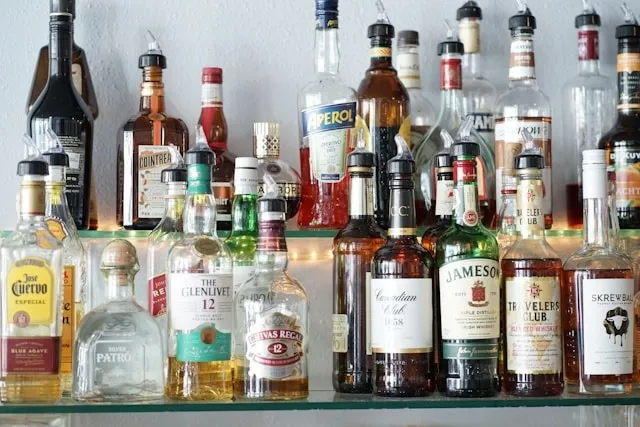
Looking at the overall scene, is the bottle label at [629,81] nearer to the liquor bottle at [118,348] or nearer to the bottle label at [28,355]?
the liquor bottle at [118,348]

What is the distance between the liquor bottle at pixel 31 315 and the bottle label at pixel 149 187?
0.68ft

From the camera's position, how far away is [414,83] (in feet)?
6.63

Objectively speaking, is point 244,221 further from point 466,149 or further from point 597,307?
point 597,307

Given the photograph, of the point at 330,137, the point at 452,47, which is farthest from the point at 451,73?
the point at 330,137

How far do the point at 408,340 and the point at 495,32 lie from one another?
68cm

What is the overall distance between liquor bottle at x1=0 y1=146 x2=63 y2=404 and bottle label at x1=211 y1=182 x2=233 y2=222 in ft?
0.99

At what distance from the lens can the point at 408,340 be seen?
5.70 feet

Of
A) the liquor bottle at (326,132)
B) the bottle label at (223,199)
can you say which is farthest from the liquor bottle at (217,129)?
the liquor bottle at (326,132)

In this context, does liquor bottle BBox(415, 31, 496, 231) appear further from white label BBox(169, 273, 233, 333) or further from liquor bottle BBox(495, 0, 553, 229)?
white label BBox(169, 273, 233, 333)

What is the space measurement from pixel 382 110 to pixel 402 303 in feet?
1.23

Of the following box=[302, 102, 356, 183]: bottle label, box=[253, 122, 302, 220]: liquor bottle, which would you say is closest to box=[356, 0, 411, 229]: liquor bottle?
box=[302, 102, 356, 183]: bottle label

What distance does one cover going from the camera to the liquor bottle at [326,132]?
1.90m

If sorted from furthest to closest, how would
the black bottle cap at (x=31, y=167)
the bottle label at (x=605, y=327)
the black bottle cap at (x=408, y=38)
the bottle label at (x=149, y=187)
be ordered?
the black bottle cap at (x=408, y=38), the bottle label at (x=149, y=187), the bottle label at (x=605, y=327), the black bottle cap at (x=31, y=167)

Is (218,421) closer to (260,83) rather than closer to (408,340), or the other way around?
(408,340)
